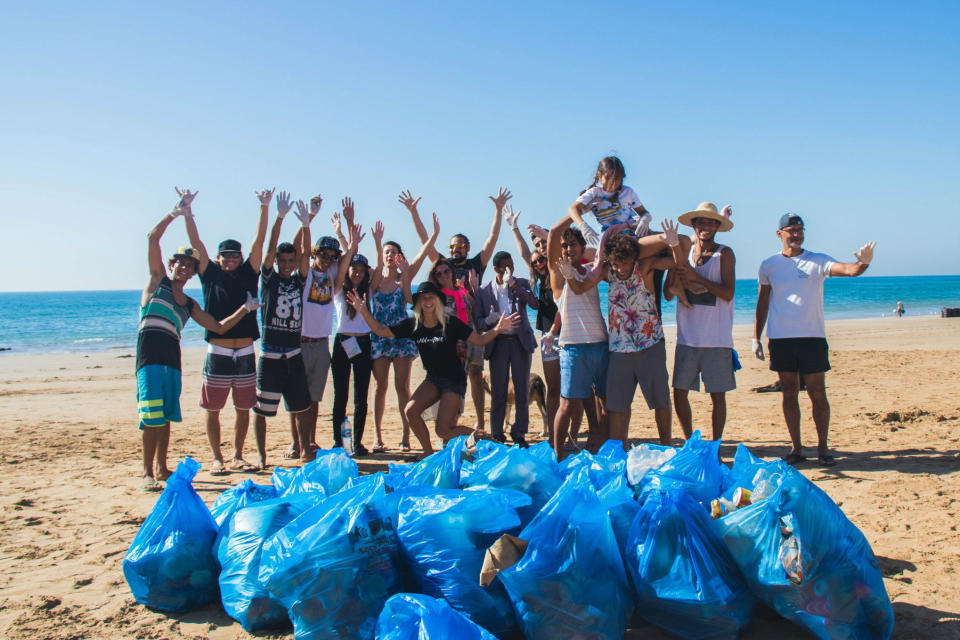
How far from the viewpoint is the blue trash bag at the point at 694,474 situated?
2.89m

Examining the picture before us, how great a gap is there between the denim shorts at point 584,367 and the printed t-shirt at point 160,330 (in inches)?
112

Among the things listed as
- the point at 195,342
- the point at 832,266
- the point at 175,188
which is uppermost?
the point at 175,188

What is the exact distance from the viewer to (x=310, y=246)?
570 cm

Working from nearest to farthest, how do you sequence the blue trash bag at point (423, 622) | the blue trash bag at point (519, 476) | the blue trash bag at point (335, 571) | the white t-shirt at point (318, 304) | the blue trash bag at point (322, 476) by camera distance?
the blue trash bag at point (423, 622) → the blue trash bag at point (335, 571) → the blue trash bag at point (519, 476) → the blue trash bag at point (322, 476) → the white t-shirt at point (318, 304)

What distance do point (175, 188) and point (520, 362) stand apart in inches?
127

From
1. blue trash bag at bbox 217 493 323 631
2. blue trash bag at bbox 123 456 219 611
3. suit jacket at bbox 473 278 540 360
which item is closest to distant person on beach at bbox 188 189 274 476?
suit jacket at bbox 473 278 540 360

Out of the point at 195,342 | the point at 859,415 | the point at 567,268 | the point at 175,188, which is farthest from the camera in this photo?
the point at 195,342

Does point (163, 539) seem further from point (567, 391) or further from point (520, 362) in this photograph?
point (520, 362)

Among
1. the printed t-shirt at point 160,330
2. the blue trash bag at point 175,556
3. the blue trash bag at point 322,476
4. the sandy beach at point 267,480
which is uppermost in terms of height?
the printed t-shirt at point 160,330

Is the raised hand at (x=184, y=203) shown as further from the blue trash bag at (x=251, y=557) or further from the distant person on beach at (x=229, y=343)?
the blue trash bag at (x=251, y=557)

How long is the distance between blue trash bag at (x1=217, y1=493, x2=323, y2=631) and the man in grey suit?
2891mm

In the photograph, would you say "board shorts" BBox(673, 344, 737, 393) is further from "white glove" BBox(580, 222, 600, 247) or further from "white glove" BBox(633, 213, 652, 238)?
"white glove" BBox(580, 222, 600, 247)

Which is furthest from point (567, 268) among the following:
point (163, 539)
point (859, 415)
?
point (859, 415)

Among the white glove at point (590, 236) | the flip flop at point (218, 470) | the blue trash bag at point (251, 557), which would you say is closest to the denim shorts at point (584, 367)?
the white glove at point (590, 236)
